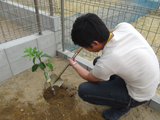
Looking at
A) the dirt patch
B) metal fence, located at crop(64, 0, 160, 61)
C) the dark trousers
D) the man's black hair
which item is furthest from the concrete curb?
the man's black hair

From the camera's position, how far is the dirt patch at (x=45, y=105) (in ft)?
4.61

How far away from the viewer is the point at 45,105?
1499 mm

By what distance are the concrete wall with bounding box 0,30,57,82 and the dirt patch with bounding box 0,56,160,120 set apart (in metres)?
0.14

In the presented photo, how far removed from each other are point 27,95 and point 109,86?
1010 mm

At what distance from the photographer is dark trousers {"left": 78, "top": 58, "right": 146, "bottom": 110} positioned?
1.14m

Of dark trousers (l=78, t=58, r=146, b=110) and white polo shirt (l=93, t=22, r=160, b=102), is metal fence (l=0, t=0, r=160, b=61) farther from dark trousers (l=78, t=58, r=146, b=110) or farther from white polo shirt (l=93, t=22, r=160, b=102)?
dark trousers (l=78, t=58, r=146, b=110)

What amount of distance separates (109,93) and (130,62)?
1.25ft

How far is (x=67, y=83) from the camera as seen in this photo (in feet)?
5.94

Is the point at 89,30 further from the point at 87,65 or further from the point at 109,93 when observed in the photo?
the point at 87,65

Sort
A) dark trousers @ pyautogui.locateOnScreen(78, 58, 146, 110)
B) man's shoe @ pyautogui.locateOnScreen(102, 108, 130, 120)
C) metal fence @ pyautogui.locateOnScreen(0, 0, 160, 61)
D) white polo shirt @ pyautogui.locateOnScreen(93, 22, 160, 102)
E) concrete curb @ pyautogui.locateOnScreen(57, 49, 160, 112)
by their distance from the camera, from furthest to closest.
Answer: metal fence @ pyautogui.locateOnScreen(0, 0, 160, 61), concrete curb @ pyautogui.locateOnScreen(57, 49, 160, 112), man's shoe @ pyautogui.locateOnScreen(102, 108, 130, 120), dark trousers @ pyautogui.locateOnScreen(78, 58, 146, 110), white polo shirt @ pyautogui.locateOnScreen(93, 22, 160, 102)

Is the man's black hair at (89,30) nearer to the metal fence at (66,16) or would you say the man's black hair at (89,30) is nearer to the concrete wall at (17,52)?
the metal fence at (66,16)

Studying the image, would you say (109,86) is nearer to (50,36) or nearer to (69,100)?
(69,100)

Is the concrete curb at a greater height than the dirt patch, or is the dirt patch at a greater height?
the concrete curb

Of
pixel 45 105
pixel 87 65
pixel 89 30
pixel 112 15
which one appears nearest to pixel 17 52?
pixel 45 105
